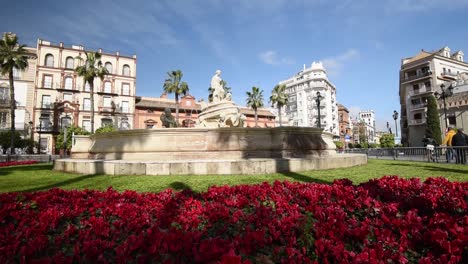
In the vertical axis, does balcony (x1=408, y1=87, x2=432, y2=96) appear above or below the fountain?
above

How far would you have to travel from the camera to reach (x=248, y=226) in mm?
2766

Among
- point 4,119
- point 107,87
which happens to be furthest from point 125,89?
point 4,119

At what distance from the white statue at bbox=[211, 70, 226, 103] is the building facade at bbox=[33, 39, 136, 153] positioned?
3078cm

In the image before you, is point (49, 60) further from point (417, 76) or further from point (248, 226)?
point (417, 76)

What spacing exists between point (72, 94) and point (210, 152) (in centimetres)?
4178

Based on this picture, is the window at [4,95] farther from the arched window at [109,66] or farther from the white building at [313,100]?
the white building at [313,100]

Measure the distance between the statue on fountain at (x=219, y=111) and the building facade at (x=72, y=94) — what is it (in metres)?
31.2

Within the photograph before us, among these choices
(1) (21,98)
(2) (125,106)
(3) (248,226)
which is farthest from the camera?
(2) (125,106)

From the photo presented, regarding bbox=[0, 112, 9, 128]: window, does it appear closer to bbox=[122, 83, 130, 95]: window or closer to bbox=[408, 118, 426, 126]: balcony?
bbox=[122, 83, 130, 95]: window

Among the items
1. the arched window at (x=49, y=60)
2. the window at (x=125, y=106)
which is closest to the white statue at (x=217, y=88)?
the window at (x=125, y=106)

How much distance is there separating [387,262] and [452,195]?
253 cm

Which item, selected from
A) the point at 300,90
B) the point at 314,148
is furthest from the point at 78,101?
the point at 300,90

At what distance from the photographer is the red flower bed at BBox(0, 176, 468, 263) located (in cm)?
217

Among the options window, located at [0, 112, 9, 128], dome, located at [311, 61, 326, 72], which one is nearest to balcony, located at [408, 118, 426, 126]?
dome, located at [311, 61, 326, 72]
